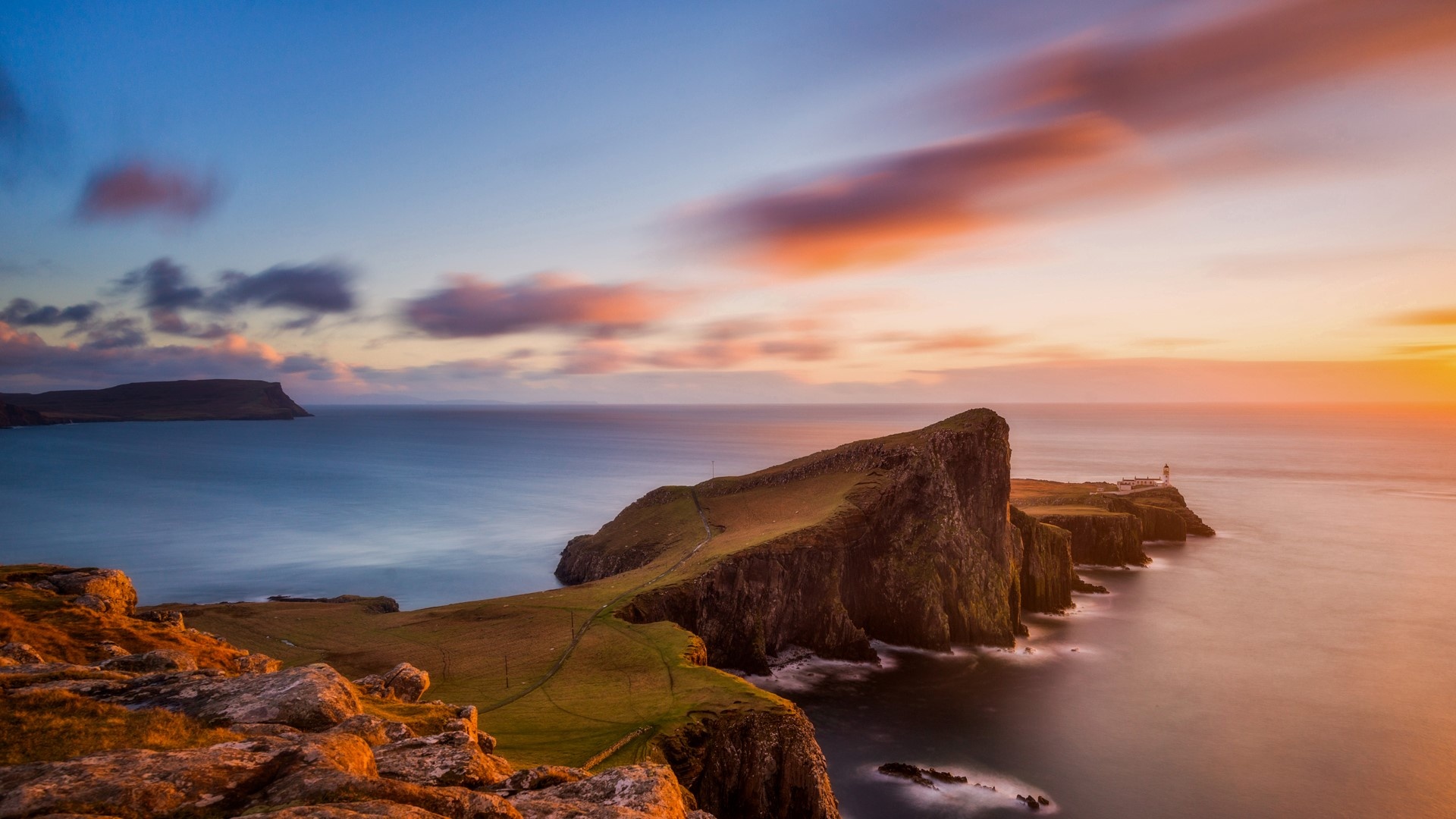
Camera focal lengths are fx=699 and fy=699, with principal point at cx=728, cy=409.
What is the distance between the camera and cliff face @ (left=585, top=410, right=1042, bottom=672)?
2933 inches

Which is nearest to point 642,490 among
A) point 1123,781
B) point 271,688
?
point 1123,781

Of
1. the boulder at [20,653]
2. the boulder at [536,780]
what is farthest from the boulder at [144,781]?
the boulder at [20,653]

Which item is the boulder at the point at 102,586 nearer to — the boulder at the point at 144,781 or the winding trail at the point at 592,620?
the winding trail at the point at 592,620

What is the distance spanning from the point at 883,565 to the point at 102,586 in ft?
236

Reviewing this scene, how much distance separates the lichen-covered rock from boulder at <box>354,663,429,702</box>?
1291cm

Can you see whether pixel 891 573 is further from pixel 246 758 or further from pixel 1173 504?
pixel 1173 504

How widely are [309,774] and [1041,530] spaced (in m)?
102

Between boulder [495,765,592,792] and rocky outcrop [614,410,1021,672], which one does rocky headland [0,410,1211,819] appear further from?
rocky outcrop [614,410,1021,672]

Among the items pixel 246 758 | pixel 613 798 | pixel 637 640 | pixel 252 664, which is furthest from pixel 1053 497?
pixel 246 758

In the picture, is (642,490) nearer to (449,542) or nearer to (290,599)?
(449,542)

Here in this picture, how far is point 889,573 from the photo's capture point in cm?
8469

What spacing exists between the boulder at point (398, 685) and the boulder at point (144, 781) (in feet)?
64.0

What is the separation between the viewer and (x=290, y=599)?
321ft

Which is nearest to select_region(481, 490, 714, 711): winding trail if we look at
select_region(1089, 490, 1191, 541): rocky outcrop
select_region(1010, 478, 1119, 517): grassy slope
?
select_region(1010, 478, 1119, 517): grassy slope
